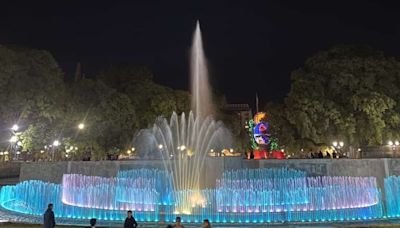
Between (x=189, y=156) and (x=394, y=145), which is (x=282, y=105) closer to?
(x=394, y=145)

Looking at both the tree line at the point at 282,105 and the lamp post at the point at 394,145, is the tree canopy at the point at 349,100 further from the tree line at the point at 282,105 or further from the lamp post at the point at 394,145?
the lamp post at the point at 394,145

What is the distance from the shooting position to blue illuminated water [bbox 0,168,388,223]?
15.5m

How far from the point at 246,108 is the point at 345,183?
85.1 metres

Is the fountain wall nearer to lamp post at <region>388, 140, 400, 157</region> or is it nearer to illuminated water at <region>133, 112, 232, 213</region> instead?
illuminated water at <region>133, 112, 232, 213</region>

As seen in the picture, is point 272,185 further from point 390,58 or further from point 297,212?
point 390,58

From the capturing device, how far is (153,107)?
3866 cm

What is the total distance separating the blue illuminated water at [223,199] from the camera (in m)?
15.5

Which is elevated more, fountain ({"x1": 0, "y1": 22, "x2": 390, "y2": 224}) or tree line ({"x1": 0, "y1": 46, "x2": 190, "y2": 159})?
tree line ({"x1": 0, "y1": 46, "x2": 190, "y2": 159})

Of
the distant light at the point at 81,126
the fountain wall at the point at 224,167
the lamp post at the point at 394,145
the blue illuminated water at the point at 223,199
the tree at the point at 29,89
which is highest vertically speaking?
the tree at the point at 29,89

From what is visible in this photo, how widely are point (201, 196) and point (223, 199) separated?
3.38ft

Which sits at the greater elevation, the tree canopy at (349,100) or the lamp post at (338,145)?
the tree canopy at (349,100)

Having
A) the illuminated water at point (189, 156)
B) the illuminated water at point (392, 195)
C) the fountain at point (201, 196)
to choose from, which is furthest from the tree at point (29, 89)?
the illuminated water at point (392, 195)

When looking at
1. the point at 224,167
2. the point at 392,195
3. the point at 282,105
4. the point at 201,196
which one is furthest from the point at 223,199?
the point at 282,105

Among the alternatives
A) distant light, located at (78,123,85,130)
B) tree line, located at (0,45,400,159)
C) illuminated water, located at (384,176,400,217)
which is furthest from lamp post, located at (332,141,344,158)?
distant light, located at (78,123,85,130)
